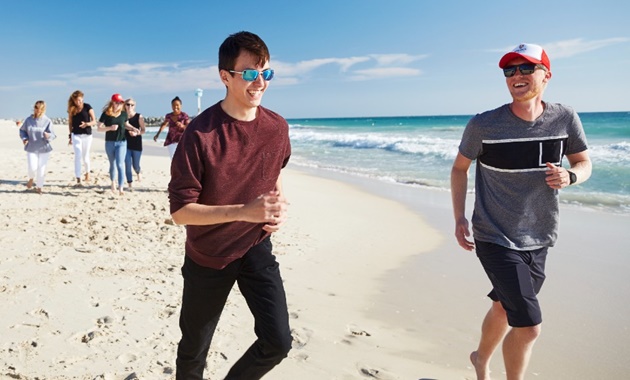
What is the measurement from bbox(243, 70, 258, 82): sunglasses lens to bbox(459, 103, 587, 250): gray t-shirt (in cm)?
140

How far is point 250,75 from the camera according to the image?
96.5 inches

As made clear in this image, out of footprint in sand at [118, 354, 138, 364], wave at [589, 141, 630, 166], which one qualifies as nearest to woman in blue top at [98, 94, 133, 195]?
footprint in sand at [118, 354, 138, 364]

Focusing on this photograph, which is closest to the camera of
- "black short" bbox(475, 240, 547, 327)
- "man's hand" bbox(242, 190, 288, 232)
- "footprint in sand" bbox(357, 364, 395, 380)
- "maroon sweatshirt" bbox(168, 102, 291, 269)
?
"man's hand" bbox(242, 190, 288, 232)

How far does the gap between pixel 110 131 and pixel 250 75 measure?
26.3ft

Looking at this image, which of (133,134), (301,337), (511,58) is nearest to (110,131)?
(133,134)

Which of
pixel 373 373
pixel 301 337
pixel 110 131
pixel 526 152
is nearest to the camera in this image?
pixel 526 152

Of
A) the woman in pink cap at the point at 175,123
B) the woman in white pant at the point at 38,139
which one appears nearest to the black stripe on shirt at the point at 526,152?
the woman in pink cap at the point at 175,123

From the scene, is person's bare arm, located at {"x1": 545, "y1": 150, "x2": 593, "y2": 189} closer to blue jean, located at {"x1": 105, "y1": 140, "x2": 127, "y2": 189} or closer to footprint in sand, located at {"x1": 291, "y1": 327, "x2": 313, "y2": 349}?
Answer: footprint in sand, located at {"x1": 291, "y1": 327, "x2": 313, "y2": 349}

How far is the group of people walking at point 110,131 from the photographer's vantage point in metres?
9.62

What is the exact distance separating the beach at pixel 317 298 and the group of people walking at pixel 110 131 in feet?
4.34

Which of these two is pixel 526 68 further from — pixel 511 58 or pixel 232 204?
pixel 232 204

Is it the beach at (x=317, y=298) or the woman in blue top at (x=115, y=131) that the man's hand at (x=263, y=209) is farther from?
the woman in blue top at (x=115, y=131)

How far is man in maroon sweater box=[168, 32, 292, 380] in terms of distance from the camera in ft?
7.67

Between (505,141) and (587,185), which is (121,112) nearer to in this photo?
(505,141)
